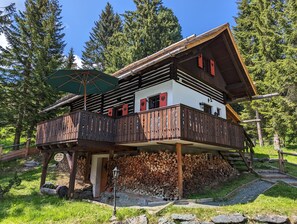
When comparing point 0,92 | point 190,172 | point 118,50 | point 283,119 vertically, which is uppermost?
point 118,50

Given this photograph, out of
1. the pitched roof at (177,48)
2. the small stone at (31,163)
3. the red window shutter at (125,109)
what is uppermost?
the pitched roof at (177,48)

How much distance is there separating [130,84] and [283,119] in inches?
571

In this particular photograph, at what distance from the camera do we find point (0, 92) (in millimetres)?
19016

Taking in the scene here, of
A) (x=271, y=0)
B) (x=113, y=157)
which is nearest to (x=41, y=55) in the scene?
(x=113, y=157)

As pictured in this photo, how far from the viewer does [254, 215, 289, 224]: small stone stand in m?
6.56

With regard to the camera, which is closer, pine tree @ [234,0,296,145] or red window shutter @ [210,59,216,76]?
red window shutter @ [210,59,216,76]

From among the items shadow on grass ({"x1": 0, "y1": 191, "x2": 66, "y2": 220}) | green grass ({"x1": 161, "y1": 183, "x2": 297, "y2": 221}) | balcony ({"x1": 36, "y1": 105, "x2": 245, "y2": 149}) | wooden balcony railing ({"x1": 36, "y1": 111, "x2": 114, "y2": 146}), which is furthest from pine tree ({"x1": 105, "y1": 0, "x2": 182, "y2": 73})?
green grass ({"x1": 161, "y1": 183, "x2": 297, "y2": 221})

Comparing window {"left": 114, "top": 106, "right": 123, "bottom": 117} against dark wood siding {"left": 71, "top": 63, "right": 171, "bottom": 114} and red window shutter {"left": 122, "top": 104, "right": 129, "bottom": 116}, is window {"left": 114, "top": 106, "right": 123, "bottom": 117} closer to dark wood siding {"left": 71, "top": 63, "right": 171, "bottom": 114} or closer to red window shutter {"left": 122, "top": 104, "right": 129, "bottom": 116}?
dark wood siding {"left": 71, "top": 63, "right": 171, "bottom": 114}

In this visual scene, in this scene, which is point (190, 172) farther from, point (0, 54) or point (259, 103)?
point (0, 54)

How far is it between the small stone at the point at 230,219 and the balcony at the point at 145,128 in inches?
109

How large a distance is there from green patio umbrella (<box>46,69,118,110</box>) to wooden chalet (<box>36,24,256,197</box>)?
948 millimetres

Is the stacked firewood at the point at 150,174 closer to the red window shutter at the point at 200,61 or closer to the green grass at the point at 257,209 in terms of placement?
the green grass at the point at 257,209

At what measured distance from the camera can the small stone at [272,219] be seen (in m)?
6.56

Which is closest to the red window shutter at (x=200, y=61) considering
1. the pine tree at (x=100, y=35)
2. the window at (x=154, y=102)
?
the window at (x=154, y=102)
